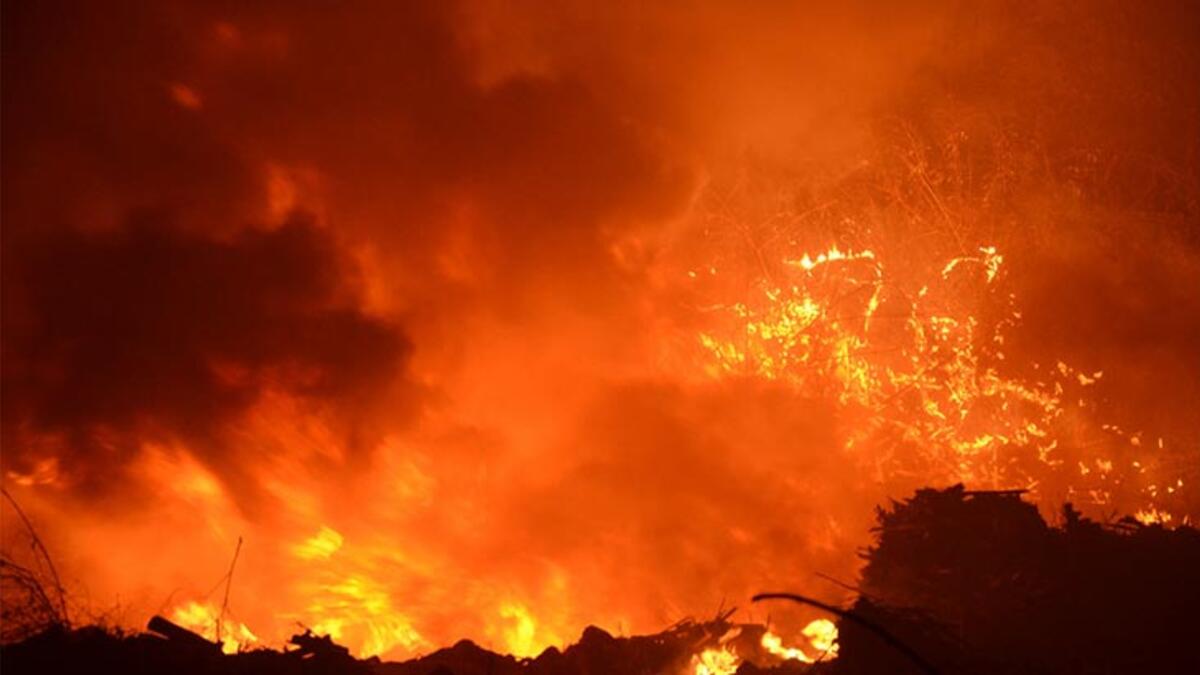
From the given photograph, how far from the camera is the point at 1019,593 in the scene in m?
8.66

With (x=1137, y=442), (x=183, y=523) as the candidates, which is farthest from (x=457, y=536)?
(x=1137, y=442)

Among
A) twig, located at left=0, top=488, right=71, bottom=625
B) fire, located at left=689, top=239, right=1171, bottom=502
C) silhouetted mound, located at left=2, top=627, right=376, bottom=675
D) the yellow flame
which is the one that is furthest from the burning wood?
fire, located at left=689, top=239, right=1171, bottom=502

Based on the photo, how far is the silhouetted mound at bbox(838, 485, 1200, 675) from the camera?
7688 mm

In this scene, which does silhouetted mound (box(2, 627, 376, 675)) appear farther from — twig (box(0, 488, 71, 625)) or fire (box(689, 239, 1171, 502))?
fire (box(689, 239, 1171, 502))

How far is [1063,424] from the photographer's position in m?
19.5

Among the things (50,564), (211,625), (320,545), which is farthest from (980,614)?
(320,545)

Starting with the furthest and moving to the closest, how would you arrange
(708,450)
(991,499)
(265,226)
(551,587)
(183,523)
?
1. (708,450)
2. (265,226)
3. (551,587)
4. (183,523)
5. (991,499)

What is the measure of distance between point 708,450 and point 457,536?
6.94m

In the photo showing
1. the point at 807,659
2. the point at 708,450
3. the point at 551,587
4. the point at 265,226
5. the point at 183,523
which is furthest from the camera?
the point at 708,450

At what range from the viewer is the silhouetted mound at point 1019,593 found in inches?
303

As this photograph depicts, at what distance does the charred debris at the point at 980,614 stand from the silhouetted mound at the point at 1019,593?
1 cm

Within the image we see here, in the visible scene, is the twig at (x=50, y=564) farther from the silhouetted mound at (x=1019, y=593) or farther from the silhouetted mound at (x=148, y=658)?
the silhouetted mound at (x=1019, y=593)

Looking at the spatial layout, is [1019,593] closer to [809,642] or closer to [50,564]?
[809,642]

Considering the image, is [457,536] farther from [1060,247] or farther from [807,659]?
[1060,247]
